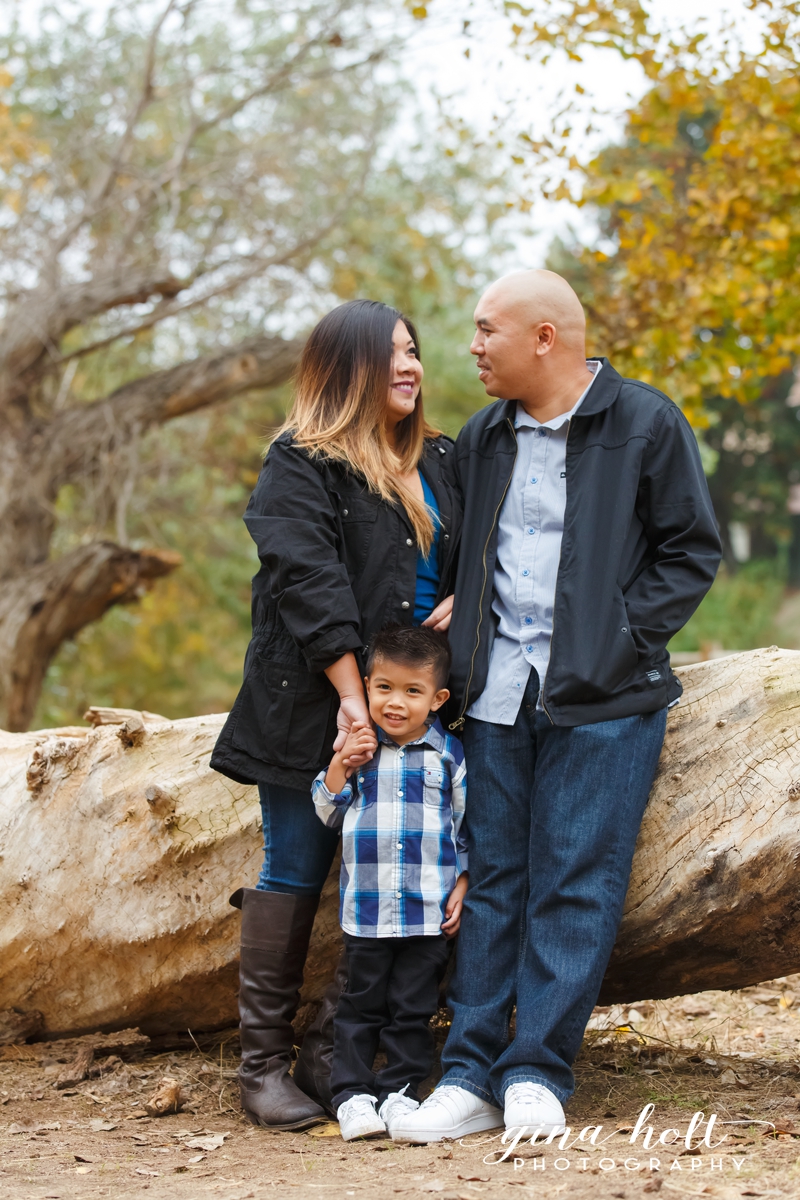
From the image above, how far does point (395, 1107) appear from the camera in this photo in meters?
2.97

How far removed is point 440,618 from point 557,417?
2.22 ft

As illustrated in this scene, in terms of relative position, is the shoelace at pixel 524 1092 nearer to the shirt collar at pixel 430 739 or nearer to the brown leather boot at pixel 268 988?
the brown leather boot at pixel 268 988

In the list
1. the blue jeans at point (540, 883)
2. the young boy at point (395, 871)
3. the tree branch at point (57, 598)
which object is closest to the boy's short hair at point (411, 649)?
the young boy at point (395, 871)

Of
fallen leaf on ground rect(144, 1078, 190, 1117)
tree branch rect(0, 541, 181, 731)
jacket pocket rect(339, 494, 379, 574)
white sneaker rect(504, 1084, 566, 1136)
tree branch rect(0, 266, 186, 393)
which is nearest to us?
white sneaker rect(504, 1084, 566, 1136)

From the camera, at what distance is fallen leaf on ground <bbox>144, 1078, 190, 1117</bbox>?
340 centimetres

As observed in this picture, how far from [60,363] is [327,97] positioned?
217 inches

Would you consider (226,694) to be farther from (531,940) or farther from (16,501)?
(531,940)

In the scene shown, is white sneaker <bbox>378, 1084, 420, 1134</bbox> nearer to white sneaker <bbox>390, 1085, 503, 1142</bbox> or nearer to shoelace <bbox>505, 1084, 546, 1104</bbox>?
white sneaker <bbox>390, 1085, 503, 1142</bbox>

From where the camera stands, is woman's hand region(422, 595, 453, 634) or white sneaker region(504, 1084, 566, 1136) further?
woman's hand region(422, 595, 453, 634)

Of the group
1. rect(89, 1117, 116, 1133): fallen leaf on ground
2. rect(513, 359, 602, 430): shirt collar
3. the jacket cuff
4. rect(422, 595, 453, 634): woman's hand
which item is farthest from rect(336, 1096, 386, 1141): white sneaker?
rect(513, 359, 602, 430): shirt collar

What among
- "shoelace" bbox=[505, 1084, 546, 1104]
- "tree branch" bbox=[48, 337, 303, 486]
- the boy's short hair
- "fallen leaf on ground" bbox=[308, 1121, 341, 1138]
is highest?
"tree branch" bbox=[48, 337, 303, 486]

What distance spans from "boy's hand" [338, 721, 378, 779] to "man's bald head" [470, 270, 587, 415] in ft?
3.39

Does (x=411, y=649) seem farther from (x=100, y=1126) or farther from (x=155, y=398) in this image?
(x=155, y=398)

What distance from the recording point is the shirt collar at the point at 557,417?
3.20 m
